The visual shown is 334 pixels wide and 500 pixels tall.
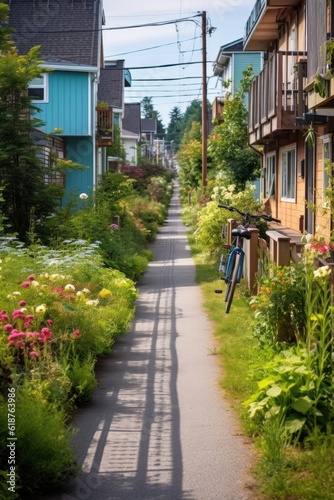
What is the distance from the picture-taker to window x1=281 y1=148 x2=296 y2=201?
2106 centimetres

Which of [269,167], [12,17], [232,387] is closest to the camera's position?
[232,387]

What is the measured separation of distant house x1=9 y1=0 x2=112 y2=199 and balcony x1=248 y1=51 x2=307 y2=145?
10.8 meters

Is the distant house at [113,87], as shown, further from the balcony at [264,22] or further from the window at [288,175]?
the window at [288,175]

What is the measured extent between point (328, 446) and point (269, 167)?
20.1 meters

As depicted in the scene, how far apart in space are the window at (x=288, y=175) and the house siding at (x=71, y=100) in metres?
10.4

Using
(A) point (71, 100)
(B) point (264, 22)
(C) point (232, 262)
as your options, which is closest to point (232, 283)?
(C) point (232, 262)

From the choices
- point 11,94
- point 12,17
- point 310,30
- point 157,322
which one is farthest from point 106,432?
point 12,17

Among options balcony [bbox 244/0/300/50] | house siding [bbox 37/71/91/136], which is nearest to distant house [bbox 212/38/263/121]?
house siding [bbox 37/71/91/136]

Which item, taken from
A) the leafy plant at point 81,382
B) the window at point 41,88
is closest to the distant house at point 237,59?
the window at point 41,88

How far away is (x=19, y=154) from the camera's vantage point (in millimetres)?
16703

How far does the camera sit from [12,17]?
32.8 metres

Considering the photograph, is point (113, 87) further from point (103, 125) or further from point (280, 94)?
point (280, 94)

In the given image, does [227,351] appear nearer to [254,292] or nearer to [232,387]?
[232,387]

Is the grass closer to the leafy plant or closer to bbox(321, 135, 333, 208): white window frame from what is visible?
the leafy plant
